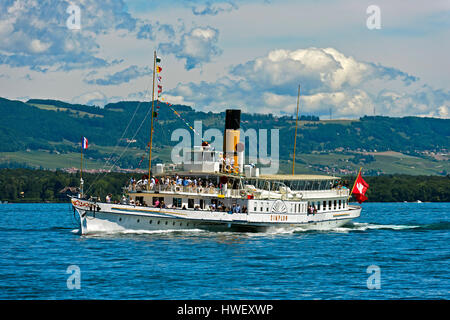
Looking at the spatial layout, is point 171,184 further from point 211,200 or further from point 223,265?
point 223,265

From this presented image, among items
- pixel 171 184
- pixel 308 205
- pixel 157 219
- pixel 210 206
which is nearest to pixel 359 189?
pixel 308 205

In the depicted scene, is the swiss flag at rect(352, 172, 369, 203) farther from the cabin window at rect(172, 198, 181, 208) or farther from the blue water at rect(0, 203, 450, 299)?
the cabin window at rect(172, 198, 181, 208)

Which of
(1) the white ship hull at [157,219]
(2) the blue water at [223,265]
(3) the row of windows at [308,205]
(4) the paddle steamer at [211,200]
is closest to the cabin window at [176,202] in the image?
(4) the paddle steamer at [211,200]

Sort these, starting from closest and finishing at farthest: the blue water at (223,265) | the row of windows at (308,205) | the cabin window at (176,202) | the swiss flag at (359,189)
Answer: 1. the blue water at (223,265)
2. the cabin window at (176,202)
3. the row of windows at (308,205)
4. the swiss flag at (359,189)

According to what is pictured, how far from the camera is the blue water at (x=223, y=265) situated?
36812 millimetres

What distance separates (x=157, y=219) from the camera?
58.7 meters

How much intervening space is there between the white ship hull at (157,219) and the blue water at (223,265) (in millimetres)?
826

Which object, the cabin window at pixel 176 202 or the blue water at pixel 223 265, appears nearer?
the blue water at pixel 223 265

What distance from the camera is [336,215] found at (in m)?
71.7

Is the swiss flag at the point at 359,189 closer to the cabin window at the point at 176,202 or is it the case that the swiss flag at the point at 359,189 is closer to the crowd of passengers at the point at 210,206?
the crowd of passengers at the point at 210,206

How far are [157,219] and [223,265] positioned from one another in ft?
46.8

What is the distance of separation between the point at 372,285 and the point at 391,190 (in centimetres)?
15714

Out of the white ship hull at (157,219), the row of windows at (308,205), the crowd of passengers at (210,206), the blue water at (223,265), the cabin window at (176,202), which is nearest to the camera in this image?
the blue water at (223,265)

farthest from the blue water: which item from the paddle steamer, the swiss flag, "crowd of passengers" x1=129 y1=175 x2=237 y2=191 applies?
the swiss flag
